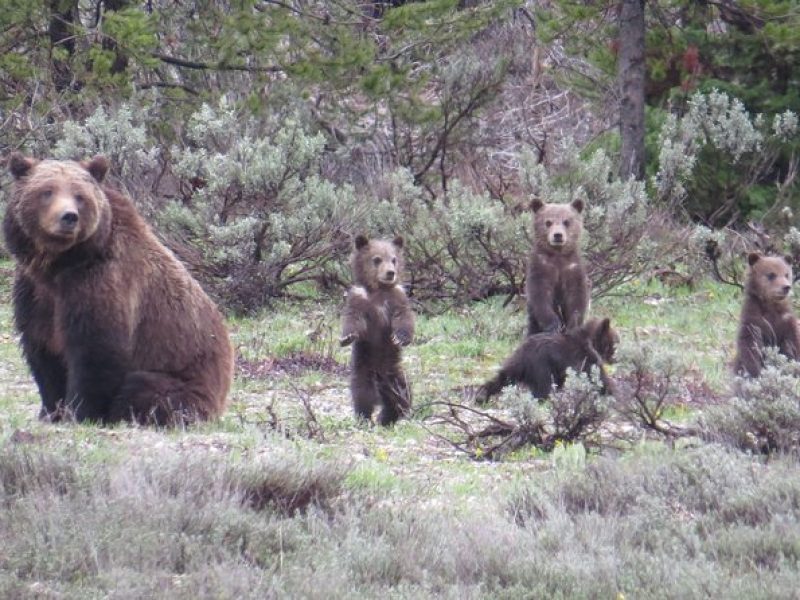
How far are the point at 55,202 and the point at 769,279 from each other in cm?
567

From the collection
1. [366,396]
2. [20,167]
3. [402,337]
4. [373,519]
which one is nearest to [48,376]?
[20,167]

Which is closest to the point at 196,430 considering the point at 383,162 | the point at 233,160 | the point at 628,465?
the point at 628,465

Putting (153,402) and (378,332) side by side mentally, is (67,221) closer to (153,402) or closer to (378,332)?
(153,402)

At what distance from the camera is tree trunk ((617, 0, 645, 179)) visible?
19016 mm

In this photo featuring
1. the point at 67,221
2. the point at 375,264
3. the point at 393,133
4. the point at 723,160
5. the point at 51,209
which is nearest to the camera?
the point at 67,221

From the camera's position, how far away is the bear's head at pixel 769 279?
10.8 meters

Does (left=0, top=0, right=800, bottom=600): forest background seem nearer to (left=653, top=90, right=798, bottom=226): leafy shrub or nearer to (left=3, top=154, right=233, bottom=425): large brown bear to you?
(left=653, top=90, right=798, bottom=226): leafy shrub

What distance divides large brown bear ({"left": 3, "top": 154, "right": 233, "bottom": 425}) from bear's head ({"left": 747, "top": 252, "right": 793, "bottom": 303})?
452cm

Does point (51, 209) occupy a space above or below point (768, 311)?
above

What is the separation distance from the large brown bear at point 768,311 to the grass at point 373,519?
284 centimetres

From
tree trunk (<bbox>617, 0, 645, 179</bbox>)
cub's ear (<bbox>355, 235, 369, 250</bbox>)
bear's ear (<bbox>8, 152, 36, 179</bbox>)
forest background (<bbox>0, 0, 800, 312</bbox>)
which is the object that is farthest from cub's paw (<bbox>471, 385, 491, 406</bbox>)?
tree trunk (<bbox>617, 0, 645, 179</bbox>)

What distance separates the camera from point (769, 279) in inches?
427

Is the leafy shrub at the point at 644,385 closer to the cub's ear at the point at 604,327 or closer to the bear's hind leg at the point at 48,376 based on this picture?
the cub's ear at the point at 604,327

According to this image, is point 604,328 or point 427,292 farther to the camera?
point 427,292
